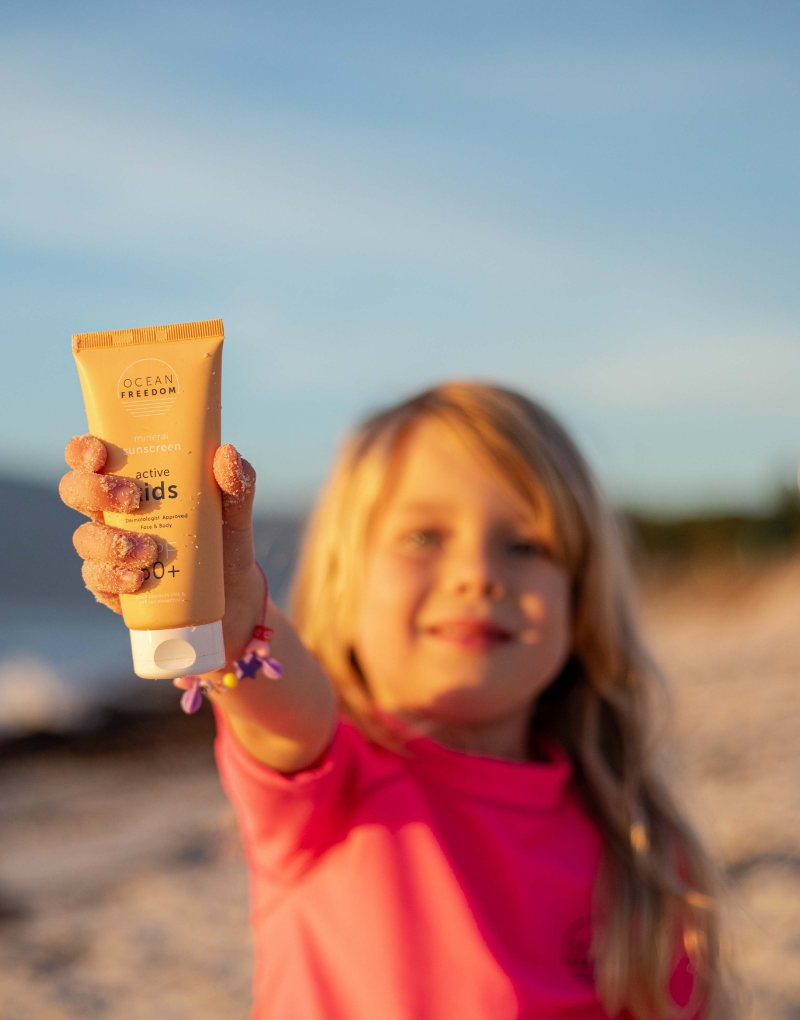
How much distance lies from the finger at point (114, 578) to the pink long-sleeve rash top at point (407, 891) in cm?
46

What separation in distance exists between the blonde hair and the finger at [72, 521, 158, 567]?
2.82 feet

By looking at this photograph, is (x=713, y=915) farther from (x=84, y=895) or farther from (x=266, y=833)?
(x=84, y=895)

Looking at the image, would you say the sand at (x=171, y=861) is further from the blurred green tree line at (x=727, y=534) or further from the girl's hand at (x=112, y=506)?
the blurred green tree line at (x=727, y=534)

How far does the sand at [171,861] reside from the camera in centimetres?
283

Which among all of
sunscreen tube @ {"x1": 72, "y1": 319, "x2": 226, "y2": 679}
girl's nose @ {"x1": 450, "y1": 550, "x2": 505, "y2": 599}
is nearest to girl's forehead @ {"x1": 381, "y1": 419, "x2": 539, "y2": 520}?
girl's nose @ {"x1": 450, "y1": 550, "x2": 505, "y2": 599}

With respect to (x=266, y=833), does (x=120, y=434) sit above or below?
above

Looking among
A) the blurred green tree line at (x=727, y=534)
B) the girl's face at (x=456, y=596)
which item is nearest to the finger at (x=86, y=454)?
the girl's face at (x=456, y=596)

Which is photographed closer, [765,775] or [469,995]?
[469,995]

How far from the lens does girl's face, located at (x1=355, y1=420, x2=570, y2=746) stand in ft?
5.43

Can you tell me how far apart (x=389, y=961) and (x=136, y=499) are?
0.90m

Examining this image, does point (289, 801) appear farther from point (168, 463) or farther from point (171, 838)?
point (171, 838)

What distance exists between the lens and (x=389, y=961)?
1402 mm

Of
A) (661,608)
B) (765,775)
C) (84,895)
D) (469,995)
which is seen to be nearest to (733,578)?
(661,608)

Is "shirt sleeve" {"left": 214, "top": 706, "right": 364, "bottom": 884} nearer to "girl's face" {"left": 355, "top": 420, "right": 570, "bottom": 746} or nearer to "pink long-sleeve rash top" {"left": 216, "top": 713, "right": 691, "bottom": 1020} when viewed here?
"pink long-sleeve rash top" {"left": 216, "top": 713, "right": 691, "bottom": 1020}
